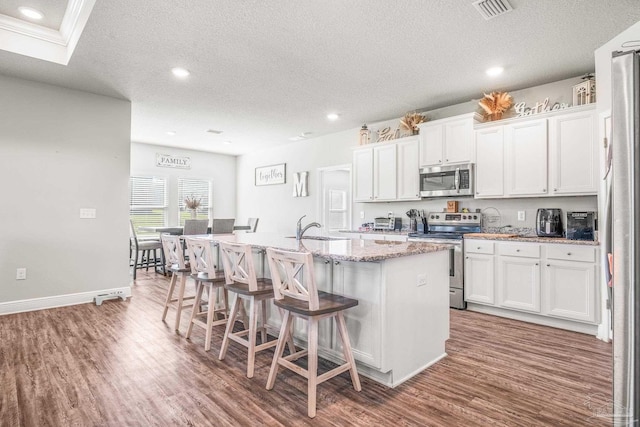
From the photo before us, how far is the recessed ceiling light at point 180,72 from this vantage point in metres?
3.63

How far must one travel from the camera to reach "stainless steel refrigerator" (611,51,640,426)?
1164 mm

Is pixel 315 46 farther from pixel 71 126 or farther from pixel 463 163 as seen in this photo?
pixel 71 126

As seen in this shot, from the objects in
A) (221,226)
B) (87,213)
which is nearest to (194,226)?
(221,226)

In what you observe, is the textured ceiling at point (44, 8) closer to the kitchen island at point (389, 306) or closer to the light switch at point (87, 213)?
the light switch at point (87, 213)

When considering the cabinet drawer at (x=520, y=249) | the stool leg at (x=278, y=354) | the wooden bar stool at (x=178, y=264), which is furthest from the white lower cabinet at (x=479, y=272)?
the wooden bar stool at (x=178, y=264)

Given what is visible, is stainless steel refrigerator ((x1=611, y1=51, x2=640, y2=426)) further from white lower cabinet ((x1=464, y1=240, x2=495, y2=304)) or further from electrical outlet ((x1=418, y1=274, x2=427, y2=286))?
white lower cabinet ((x1=464, y1=240, x2=495, y2=304))

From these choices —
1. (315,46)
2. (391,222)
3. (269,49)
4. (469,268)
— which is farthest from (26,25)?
(469,268)

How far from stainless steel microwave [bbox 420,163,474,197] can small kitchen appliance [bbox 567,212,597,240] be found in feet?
3.62

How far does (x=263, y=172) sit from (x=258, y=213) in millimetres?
994

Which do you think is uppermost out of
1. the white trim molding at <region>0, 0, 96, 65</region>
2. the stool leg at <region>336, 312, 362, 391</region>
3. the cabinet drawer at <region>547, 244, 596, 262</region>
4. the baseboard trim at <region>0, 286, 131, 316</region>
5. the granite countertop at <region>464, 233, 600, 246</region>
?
the white trim molding at <region>0, 0, 96, 65</region>

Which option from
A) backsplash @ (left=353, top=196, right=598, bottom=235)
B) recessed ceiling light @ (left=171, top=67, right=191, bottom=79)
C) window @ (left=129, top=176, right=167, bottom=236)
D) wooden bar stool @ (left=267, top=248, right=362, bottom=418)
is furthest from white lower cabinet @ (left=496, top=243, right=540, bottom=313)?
window @ (left=129, top=176, right=167, bottom=236)

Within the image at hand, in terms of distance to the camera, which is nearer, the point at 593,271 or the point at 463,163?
the point at 593,271

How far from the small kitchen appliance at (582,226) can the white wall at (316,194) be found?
1.01ft

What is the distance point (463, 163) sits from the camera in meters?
4.33
